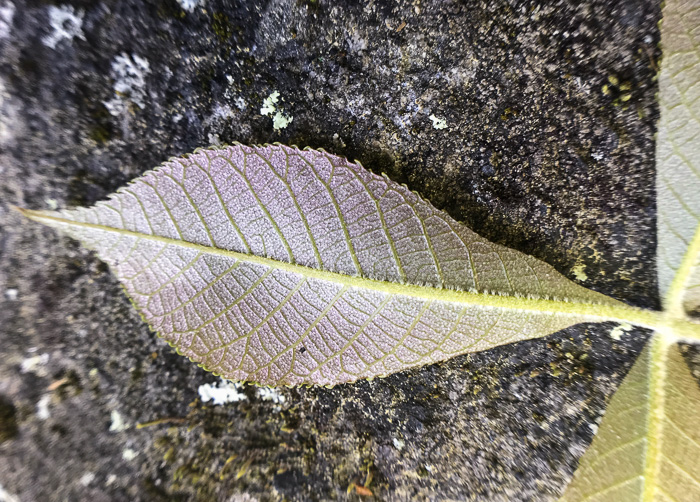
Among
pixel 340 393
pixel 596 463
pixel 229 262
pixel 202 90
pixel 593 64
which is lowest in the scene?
pixel 596 463

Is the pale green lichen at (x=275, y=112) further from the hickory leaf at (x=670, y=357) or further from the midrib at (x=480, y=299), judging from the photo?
the hickory leaf at (x=670, y=357)

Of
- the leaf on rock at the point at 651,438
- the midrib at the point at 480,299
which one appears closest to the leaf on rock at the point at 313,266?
the midrib at the point at 480,299

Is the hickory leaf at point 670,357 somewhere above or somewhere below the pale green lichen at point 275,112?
below

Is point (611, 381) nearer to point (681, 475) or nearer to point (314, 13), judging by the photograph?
point (681, 475)

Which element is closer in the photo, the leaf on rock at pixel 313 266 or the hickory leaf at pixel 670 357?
the hickory leaf at pixel 670 357

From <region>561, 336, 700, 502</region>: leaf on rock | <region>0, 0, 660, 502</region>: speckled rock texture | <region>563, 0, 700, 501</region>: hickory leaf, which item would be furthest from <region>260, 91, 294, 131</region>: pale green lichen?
<region>561, 336, 700, 502</region>: leaf on rock

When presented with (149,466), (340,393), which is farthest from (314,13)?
(149,466)
